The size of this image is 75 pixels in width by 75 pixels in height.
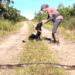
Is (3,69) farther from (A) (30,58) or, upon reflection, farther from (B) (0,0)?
(B) (0,0)

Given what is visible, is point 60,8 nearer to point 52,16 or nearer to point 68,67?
point 52,16

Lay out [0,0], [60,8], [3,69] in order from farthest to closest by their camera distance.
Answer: [60,8], [0,0], [3,69]

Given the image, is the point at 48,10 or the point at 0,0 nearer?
the point at 48,10

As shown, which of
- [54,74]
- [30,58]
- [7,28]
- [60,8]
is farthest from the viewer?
[60,8]

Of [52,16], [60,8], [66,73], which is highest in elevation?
[60,8]

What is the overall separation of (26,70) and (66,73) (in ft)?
2.46

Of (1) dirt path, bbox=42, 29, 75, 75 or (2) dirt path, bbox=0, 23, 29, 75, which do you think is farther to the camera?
(2) dirt path, bbox=0, 23, 29, 75

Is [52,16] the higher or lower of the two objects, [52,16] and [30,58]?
the higher

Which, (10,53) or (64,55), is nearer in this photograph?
(64,55)

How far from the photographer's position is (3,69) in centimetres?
337

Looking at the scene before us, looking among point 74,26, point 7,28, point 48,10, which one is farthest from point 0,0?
point 48,10

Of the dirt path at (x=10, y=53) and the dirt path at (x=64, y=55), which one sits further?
the dirt path at (x=10, y=53)

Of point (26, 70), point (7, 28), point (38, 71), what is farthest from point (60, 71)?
point (7, 28)

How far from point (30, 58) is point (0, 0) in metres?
26.8
